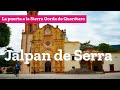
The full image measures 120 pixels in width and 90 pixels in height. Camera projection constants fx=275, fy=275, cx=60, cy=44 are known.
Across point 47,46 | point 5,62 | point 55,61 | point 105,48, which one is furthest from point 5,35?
point 105,48

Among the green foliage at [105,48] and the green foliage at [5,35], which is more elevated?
the green foliage at [5,35]

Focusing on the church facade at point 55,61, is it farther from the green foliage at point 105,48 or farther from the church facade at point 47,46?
the green foliage at point 105,48

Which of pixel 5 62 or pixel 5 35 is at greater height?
pixel 5 35

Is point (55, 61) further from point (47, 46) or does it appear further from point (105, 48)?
point (105, 48)

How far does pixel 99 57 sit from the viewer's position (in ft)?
25.1

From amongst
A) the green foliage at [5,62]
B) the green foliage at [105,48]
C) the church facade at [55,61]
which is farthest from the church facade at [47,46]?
the green foliage at [105,48]

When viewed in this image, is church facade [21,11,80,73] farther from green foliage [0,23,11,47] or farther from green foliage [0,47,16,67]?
green foliage [0,23,11,47]

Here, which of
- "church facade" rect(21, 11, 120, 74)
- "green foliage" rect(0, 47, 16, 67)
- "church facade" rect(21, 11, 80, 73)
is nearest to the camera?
"green foliage" rect(0, 47, 16, 67)

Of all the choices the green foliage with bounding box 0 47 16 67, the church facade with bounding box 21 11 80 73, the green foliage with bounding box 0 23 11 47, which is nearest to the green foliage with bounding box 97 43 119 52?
the church facade with bounding box 21 11 80 73
